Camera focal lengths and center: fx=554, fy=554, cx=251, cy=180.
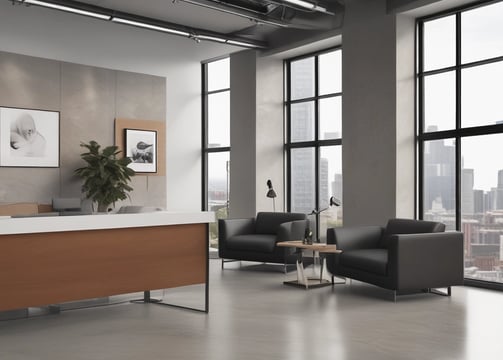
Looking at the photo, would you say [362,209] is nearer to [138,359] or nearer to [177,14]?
[177,14]

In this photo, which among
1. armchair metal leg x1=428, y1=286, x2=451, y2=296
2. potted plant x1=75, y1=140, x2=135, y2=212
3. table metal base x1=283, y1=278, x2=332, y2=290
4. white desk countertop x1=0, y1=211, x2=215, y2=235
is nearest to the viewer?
white desk countertop x1=0, y1=211, x2=215, y2=235

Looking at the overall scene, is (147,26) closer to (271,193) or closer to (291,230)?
(271,193)

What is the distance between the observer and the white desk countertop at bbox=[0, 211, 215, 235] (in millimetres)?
4543

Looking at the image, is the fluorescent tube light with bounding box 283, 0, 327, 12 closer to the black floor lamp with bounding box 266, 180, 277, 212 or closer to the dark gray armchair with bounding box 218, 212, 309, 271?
the black floor lamp with bounding box 266, 180, 277, 212

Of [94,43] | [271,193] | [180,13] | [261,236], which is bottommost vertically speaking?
[261,236]

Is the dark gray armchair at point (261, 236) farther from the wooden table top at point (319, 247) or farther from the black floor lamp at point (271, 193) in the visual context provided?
the wooden table top at point (319, 247)

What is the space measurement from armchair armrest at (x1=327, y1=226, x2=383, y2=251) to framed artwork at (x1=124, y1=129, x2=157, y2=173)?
4.96m

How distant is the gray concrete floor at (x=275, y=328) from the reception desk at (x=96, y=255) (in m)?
0.35

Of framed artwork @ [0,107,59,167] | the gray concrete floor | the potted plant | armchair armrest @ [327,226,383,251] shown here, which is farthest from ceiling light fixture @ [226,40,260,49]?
the gray concrete floor

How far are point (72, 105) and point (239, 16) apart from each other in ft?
11.8

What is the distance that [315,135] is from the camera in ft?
32.9

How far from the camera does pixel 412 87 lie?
8133 millimetres

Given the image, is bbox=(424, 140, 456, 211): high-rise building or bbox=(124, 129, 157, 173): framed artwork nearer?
bbox=(424, 140, 456, 211): high-rise building

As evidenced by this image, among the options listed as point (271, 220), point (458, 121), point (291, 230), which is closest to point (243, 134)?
point (271, 220)
